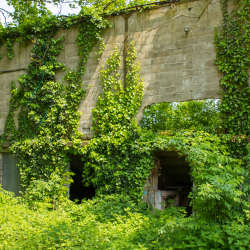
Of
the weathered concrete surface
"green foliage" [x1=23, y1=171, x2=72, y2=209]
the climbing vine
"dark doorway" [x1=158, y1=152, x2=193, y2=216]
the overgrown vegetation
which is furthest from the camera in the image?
"dark doorway" [x1=158, y1=152, x2=193, y2=216]

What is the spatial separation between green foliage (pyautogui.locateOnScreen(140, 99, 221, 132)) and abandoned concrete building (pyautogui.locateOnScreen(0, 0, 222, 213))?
4990 mm

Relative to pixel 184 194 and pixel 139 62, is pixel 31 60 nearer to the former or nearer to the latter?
pixel 139 62

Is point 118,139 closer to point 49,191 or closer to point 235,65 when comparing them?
point 49,191

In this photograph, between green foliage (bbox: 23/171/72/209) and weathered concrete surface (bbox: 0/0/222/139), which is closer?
weathered concrete surface (bbox: 0/0/222/139)

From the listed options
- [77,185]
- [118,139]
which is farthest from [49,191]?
[77,185]

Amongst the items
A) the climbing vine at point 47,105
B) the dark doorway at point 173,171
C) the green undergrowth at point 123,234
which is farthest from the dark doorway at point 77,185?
the green undergrowth at point 123,234

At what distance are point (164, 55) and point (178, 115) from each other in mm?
6487

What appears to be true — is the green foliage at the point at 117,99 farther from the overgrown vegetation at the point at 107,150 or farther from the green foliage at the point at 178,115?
the green foliage at the point at 178,115

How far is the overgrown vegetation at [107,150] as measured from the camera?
3.98 m

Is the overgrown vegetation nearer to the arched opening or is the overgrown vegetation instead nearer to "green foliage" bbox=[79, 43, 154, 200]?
"green foliage" bbox=[79, 43, 154, 200]

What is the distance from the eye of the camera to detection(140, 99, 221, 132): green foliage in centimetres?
1271

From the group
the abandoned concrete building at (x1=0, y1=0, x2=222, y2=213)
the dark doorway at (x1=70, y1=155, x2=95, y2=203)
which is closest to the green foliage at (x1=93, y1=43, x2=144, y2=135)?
the abandoned concrete building at (x1=0, y1=0, x2=222, y2=213)

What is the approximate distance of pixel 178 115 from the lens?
1327 centimetres

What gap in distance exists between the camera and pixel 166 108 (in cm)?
1349
